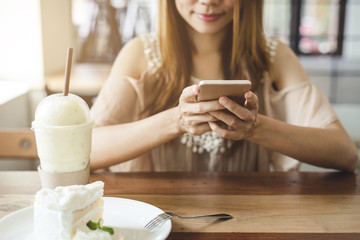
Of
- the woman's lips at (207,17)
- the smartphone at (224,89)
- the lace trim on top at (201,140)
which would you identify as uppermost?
the woman's lips at (207,17)

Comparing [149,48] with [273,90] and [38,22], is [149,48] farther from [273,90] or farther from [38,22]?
[38,22]

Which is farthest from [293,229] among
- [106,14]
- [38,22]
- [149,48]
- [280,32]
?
[280,32]

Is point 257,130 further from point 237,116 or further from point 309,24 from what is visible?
point 309,24

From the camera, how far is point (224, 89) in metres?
1.02

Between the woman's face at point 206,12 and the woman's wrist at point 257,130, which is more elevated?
the woman's face at point 206,12

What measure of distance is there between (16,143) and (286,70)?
1129 millimetres

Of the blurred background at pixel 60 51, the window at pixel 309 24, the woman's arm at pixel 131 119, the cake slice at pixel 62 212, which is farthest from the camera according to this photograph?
the window at pixel 309 24

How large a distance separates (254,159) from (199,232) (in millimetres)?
904

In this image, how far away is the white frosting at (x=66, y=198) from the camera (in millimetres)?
769

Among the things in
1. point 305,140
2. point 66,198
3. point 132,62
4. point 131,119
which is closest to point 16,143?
point 131,119

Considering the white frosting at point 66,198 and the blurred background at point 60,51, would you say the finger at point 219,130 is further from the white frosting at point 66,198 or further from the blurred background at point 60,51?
the blurred background at point 60,51

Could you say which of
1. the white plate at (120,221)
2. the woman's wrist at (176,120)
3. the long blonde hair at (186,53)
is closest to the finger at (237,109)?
the woman's wrist at (176,120)

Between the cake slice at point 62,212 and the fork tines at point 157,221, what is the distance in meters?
0.12

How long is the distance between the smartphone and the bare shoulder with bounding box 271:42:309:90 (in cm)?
66
